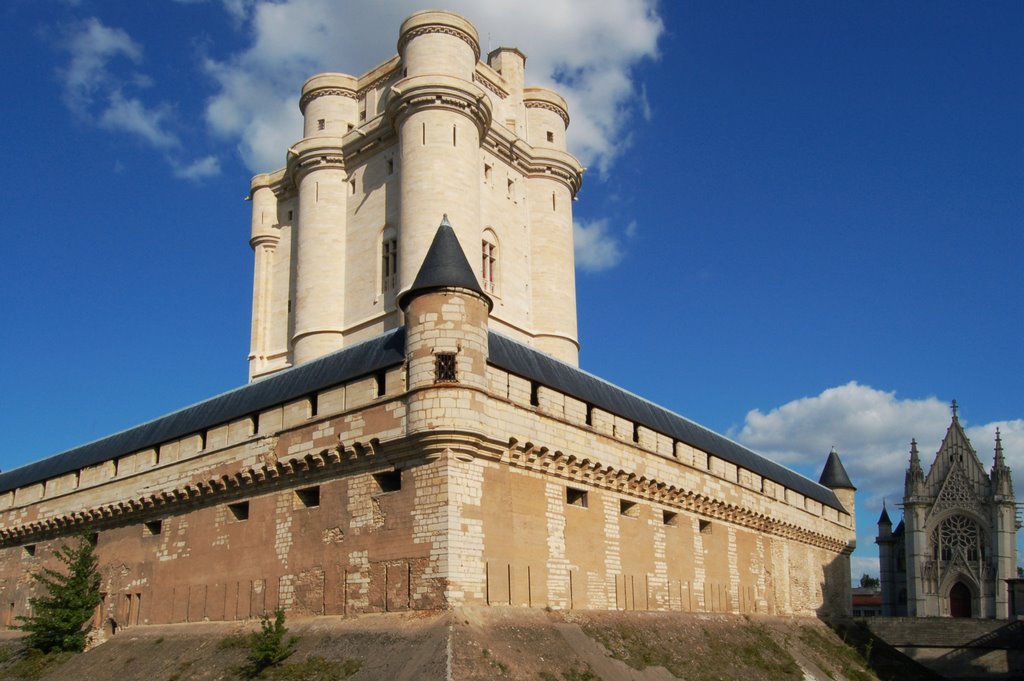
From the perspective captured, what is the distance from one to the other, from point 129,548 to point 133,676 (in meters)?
5.19

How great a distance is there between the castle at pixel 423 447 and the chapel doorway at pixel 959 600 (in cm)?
2221

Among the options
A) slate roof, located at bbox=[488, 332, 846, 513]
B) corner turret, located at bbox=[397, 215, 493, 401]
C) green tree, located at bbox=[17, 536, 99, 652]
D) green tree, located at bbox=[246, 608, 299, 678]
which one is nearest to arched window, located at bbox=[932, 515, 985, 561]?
slate roof, located at bbox=[488, 332, 846, 513]

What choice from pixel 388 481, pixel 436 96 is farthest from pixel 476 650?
pixel 436 96

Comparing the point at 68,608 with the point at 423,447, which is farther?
the point at 68,608

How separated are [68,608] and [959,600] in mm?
52427

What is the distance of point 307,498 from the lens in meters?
21.8

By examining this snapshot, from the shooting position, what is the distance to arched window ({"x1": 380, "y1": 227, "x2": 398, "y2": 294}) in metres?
32.3

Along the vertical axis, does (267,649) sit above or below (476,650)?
below

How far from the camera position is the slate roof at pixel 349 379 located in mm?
21391

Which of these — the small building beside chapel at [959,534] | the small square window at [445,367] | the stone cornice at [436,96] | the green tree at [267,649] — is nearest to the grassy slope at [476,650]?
the green tree at [267,649]

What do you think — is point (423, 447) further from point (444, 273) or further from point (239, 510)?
point (239, 510)

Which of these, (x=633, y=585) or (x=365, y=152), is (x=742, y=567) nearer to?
(x=633, y=585)

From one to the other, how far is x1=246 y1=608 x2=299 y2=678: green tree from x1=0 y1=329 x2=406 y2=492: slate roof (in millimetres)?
5273

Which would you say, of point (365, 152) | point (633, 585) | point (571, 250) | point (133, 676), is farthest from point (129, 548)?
point (571, 250)
